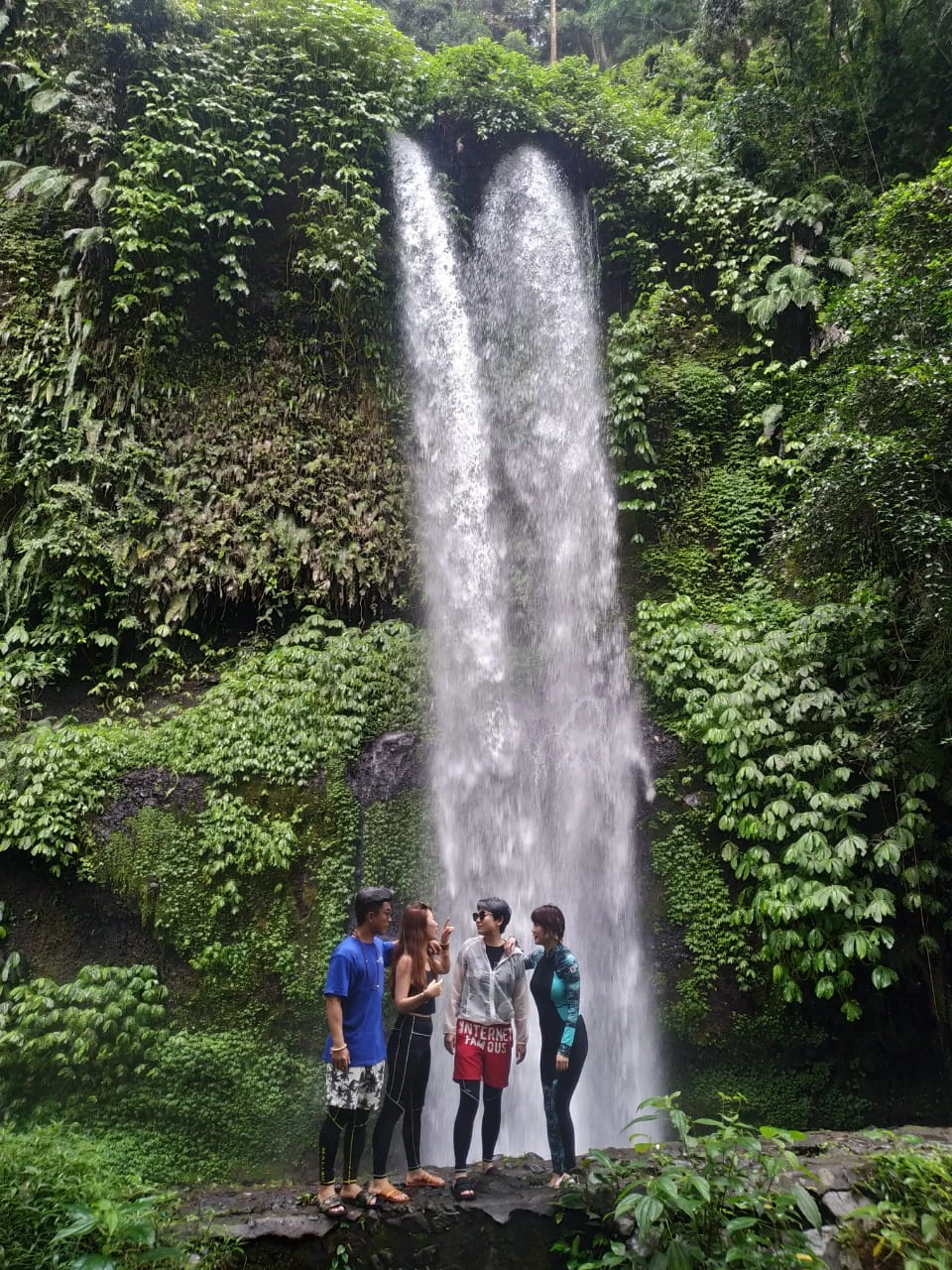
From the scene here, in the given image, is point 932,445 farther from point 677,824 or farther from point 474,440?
point 474,440

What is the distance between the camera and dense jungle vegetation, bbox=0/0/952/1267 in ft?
18.7

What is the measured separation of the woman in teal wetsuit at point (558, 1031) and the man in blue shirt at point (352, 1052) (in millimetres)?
869

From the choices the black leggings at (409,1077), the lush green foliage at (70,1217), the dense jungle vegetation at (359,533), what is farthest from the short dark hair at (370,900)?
the dense jungle vegetation at (359,533)

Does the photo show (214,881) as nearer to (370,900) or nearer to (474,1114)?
(370,900)

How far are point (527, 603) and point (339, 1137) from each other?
221 inches

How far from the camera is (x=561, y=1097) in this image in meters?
4.02

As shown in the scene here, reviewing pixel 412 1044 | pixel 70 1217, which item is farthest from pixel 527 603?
pixel 70 1217

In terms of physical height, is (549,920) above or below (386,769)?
below

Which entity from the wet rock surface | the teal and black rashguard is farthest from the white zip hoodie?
the wet rock surface

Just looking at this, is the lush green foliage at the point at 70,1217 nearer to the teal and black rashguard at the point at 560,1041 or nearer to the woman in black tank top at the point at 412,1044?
the woman in black tank top at the point at 412,1044

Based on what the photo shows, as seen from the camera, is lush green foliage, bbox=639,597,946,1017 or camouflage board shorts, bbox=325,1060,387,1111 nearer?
camouflage board shorts, bbox=325,1060,387,1111

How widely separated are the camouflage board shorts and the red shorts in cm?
47

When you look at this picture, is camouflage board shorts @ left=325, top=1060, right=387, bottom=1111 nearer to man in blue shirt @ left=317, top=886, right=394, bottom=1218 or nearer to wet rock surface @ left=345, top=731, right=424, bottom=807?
man in blue shirt @ left=317, top=886, right=394, bottom=1218

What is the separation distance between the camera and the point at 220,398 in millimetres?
9047
